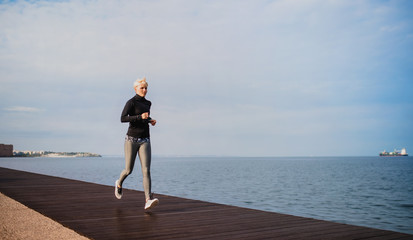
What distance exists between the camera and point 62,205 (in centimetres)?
750

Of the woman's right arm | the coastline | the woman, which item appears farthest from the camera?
the woman

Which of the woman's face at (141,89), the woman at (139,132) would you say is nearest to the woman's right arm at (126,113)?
the woman at (139,132)

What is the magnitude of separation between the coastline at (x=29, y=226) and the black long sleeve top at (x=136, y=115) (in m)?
1.85

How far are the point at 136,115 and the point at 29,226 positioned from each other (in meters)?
2.27

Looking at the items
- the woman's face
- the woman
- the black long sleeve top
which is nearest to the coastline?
the woman

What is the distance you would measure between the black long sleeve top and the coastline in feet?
6.06

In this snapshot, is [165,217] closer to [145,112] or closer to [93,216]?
[93,216]

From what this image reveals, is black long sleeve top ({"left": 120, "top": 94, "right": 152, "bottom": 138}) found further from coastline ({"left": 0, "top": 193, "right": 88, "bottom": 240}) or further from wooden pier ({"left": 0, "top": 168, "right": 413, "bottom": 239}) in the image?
coastline ({"left": 0, "top": 193, "right": 88, "bottom": 240})

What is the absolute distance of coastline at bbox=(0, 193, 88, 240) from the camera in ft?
15.2

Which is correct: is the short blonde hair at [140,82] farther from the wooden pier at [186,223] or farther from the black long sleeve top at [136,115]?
the wooden pier at [186,223]

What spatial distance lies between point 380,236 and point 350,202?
2208cm

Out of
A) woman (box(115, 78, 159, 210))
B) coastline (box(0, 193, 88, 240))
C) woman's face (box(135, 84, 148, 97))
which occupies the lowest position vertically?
coastline (box(0, 193, 88, 240))

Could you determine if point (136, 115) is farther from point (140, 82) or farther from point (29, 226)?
point (29, 226)

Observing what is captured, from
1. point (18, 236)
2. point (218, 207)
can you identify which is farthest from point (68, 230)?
point (218, 207)
